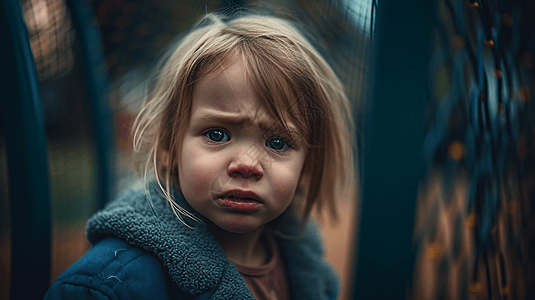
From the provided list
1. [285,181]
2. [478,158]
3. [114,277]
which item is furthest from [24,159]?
[478,158]

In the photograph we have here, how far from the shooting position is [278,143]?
0.32 m

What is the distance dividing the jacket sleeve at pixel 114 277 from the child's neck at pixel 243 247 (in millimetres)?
66

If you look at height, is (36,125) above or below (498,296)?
above

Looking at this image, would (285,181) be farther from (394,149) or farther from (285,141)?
(394,149)

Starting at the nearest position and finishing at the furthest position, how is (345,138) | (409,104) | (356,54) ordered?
(409,104), (356,54), (345,138)

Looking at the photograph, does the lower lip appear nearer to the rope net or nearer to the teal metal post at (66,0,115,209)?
the rope net

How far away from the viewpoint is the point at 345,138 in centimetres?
43

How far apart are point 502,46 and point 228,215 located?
261mm

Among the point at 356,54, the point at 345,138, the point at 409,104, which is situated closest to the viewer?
the point at 409,104

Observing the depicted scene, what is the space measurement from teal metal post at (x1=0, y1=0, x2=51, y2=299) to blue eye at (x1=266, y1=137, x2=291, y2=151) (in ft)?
0.84

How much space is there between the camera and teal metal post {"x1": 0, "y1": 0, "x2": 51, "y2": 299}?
375 mm

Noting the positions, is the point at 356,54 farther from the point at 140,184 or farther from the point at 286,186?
the point at 140,184

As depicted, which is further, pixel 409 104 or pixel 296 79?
pixel 296 79

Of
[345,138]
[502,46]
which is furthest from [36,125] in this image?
[502,46]
